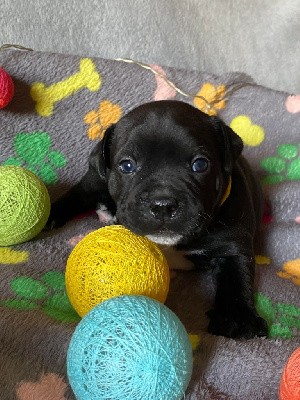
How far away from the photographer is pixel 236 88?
2.64m

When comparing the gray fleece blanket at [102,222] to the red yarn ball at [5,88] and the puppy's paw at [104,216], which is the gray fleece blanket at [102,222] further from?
the red yarn ball at [5,88]

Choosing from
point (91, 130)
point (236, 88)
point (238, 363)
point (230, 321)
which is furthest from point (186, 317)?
point (236, 88)

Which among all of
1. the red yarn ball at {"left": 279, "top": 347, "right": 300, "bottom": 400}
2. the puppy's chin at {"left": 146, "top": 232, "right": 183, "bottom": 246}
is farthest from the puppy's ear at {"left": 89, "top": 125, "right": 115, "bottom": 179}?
the red yarn ball at {"left": 279, "top": 347, "right": 300, "bottom": 400}

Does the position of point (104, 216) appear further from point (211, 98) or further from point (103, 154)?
point (211, 98)

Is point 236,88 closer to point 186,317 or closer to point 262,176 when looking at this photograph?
point 262,176

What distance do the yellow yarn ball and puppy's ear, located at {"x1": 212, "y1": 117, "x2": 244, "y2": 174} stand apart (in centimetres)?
47

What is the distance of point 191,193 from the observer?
1724 mm

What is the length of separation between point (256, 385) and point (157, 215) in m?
0.51

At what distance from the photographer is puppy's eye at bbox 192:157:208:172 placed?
5.88ft

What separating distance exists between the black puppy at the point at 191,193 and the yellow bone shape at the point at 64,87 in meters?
0.45

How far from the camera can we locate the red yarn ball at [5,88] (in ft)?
6.93

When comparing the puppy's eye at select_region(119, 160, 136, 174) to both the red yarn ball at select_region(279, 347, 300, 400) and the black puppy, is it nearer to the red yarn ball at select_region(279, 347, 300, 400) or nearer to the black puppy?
the black puppy

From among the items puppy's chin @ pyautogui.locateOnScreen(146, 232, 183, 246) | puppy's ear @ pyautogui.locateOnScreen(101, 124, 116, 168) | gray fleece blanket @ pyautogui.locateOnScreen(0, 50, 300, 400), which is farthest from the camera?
puppy's ear @ pyautogui.locateOnScreen(101, 124, 116, 168)

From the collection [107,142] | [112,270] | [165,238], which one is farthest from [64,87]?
[112,270]
